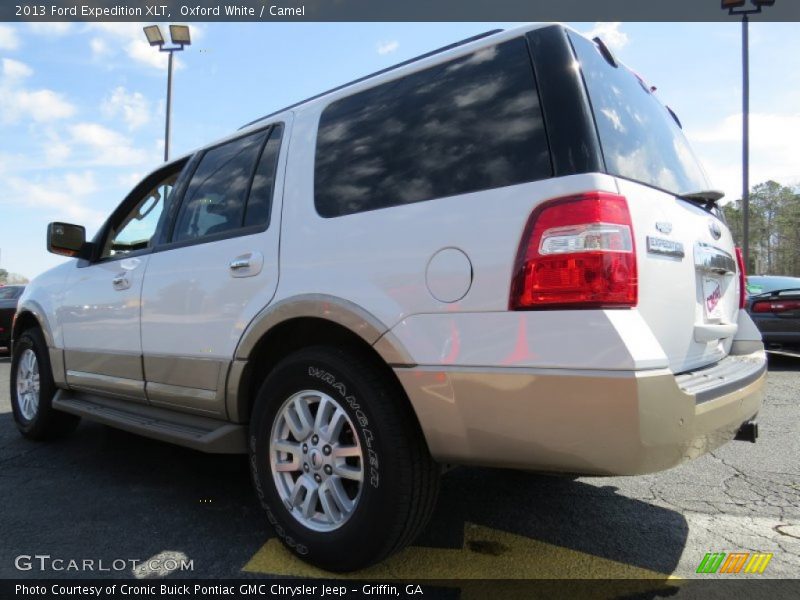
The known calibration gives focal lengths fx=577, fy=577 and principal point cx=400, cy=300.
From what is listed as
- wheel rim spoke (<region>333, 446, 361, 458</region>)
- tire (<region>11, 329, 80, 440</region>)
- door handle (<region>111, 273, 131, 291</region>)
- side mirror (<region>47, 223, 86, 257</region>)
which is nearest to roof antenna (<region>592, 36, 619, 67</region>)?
wheel rim spoke (<region>333, 446, 361, 458</region>)

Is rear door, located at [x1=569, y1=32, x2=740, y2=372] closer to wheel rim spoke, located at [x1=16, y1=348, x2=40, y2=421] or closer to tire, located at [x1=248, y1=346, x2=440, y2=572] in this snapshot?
tire, located at [x1=248, y1=346, x2=440, y2=572]

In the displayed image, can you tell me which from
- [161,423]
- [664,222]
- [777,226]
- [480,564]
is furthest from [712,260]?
[777,226]

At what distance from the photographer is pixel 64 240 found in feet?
13.0

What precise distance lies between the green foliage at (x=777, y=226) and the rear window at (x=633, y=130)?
61865 mm

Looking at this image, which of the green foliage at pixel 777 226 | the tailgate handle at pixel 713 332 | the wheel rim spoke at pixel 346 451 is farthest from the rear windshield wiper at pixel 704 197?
the green foliage at pixel 777 226

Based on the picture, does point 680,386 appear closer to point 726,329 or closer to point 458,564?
point 726,329

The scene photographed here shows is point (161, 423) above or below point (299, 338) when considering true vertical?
below

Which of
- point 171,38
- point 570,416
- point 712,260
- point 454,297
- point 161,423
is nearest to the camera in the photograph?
point 570,416

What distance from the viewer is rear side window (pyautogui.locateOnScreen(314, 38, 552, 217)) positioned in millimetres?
1922

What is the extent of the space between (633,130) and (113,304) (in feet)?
9.90

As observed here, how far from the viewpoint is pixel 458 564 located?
2.33 m

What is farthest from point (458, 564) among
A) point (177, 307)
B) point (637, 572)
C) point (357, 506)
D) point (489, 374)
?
point (177, 307)

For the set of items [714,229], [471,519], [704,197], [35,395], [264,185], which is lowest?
[471,519]

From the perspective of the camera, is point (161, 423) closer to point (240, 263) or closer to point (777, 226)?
point (240, 263)
